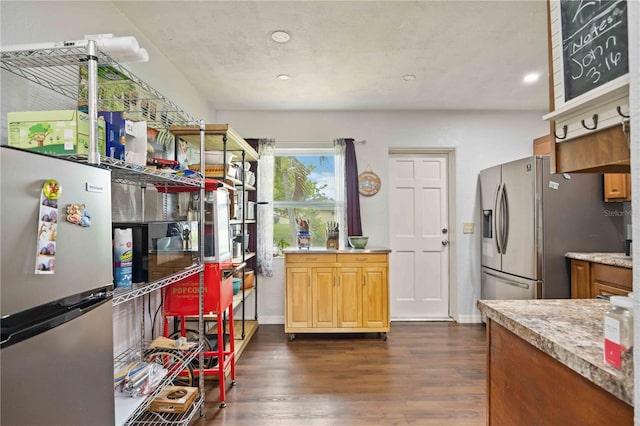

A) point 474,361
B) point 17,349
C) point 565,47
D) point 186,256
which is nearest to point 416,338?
point 474,361

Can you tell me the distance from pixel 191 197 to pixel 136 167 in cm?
108

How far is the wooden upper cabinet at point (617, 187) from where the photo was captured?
2.73 meters

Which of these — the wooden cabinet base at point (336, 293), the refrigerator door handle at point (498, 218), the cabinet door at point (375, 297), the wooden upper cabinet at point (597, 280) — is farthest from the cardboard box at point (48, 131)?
the refrigerator door handle at point (498, 218)

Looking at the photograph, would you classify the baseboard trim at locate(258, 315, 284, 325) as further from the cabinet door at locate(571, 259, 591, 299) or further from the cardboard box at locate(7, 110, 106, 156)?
the cardboard box at locate(7, 110, 106, 156)

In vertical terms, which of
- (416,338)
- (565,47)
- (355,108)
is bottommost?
(416,338)

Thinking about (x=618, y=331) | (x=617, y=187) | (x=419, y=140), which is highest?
(x=419, y=140)

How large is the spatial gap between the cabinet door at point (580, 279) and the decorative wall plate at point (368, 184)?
2.03 metres

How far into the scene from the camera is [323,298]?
3.46 metres

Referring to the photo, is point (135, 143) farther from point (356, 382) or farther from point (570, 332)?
point (356, 382)

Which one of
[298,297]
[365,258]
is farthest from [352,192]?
[298,297]

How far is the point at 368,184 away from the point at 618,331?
334 centimetres

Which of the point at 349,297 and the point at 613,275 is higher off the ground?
the point at 613,275

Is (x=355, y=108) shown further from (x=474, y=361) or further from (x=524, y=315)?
(x=524, y=315)

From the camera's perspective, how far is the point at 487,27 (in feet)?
7.29
